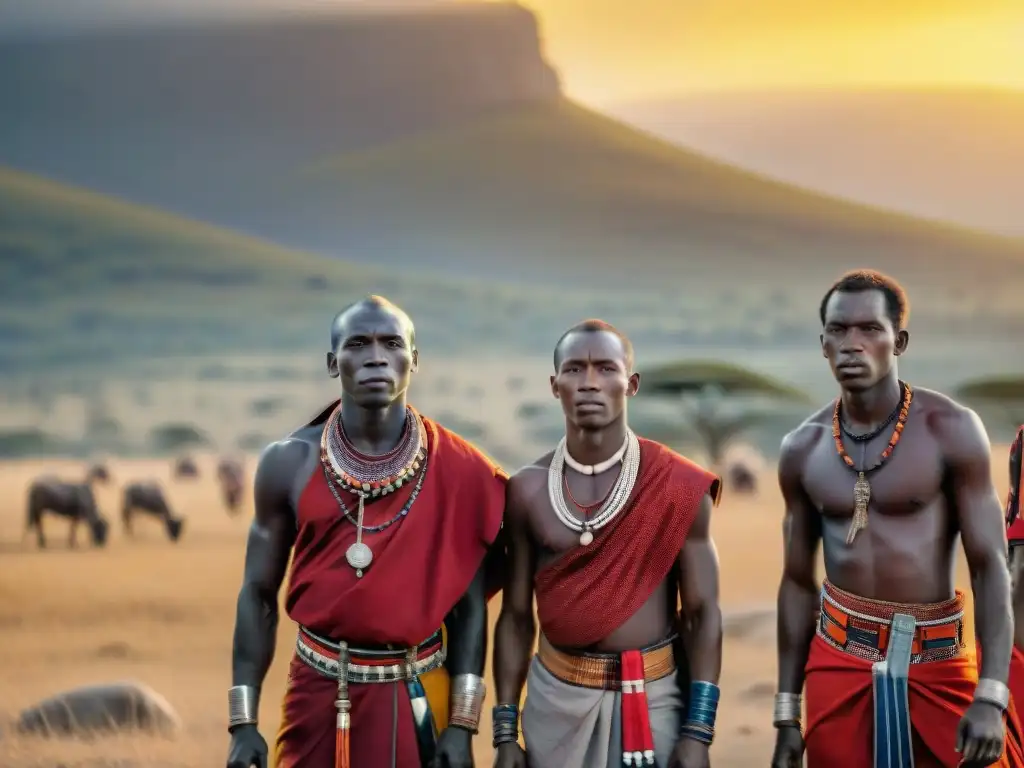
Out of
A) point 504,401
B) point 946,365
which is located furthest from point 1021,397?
point 504,401

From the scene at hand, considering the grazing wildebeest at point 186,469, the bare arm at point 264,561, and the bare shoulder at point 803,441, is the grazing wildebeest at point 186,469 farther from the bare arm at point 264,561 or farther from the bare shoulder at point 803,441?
the bare shoulder at point 803,441

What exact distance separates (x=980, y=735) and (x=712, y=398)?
1302 inches

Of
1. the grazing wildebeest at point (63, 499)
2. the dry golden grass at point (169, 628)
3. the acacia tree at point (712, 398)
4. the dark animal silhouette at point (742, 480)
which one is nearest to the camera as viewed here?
the dry golden grass at point (169, 628)

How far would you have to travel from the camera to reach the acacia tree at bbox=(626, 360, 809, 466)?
35938mm

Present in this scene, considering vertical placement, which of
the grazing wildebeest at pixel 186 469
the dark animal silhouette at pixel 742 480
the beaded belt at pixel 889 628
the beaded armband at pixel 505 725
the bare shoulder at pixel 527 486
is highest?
the grazing wildebeest at pixel 186 469

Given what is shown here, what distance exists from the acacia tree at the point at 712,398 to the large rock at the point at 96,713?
86.4 ft

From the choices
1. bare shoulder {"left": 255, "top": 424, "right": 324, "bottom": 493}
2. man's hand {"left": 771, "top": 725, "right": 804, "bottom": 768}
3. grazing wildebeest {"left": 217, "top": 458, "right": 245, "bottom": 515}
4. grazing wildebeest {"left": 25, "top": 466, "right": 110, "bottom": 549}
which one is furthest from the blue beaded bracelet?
grazing wildebeest {"left": 217, "top": 458, "right": 245, "bottom": 515}

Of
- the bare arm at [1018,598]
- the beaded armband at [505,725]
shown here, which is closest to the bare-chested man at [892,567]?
Result: the bare arm at [1018,598]

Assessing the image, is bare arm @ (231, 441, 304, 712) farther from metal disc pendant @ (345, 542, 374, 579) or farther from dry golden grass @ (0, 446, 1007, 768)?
dry golden grass @ (0, 446, 1007, 768)

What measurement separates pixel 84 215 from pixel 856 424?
45.5 metres

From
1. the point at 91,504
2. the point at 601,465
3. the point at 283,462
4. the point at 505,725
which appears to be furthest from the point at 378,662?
the point at 91,504

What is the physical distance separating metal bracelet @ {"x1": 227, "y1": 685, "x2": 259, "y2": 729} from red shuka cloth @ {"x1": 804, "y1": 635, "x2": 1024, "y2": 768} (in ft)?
6.61

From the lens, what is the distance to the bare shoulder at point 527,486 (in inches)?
191

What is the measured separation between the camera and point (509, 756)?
15.2ft
